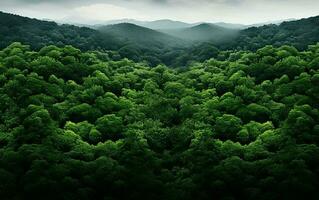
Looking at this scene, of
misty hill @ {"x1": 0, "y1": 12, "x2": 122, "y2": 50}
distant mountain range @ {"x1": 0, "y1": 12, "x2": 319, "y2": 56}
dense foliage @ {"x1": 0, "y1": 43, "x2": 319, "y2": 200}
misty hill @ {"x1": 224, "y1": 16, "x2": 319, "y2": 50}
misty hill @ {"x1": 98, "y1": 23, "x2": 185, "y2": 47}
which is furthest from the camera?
misty hill @ {"x1": 98, "y1": 23, "x2": 185, "y2": 47}

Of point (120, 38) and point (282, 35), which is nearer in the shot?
point (282, 35)

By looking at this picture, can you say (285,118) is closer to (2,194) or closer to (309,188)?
(309,188)

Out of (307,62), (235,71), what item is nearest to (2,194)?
(235,71)

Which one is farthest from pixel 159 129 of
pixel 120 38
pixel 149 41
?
pixel 149 41

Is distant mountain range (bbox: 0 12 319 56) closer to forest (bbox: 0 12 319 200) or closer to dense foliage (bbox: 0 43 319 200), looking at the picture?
forest (bbox: 0 12 319 200)

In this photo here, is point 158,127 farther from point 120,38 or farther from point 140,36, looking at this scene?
point 140,36

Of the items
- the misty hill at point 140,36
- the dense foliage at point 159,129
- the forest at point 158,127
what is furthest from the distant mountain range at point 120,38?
the dense foliage at point 159,129

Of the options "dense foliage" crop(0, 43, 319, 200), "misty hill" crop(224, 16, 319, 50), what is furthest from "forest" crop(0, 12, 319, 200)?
"misty hill" crop(224, 16, 319, 50)

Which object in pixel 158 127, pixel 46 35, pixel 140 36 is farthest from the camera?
pixel 140 36
